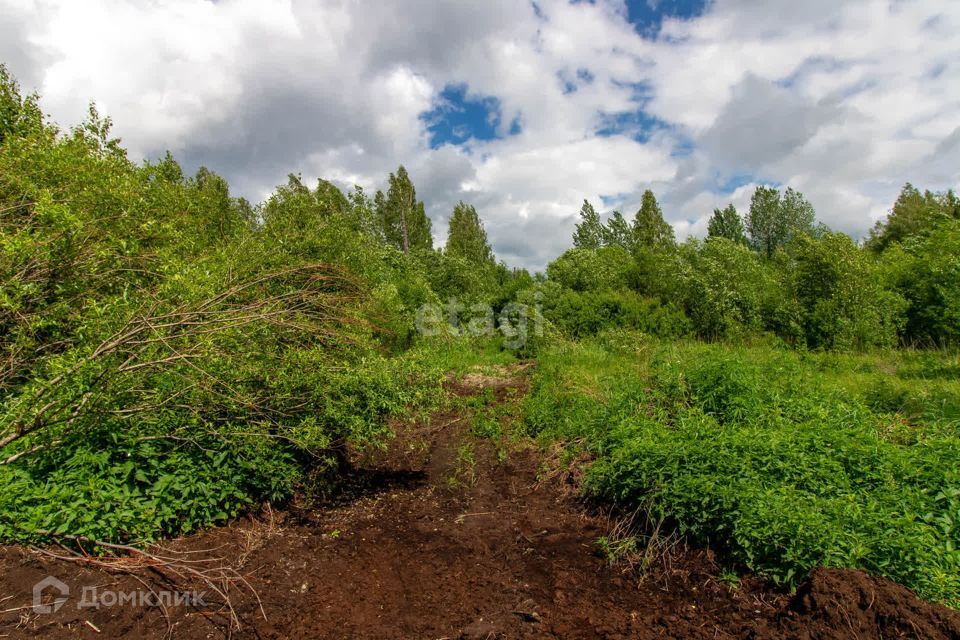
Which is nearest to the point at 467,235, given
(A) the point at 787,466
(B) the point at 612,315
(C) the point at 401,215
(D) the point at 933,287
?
(C) the point at 401,215

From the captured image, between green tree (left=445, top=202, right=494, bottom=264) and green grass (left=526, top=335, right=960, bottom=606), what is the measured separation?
89.0 feet

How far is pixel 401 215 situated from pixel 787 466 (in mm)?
31231

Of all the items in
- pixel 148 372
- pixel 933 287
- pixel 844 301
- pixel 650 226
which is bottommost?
pixel 148 372

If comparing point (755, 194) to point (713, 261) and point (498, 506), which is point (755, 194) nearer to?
point (713, 261)

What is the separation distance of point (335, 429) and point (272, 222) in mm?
3580

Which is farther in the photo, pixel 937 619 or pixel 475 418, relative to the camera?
pixel 475 418

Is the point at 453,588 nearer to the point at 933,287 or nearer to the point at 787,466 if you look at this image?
the point at 787,466

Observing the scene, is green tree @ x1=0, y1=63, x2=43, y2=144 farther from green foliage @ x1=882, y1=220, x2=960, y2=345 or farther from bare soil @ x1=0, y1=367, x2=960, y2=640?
green foliage @ x1=882, y1=220, x2=960, y2=345

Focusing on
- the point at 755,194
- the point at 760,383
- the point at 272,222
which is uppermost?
the point at 755,194

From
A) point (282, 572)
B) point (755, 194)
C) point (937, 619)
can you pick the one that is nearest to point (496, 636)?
point (282, 572)

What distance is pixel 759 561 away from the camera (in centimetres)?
362

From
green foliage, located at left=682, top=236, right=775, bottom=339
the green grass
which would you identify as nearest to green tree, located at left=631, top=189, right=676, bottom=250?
green foliage, located at left=682, top=236, right=775, bottom=339

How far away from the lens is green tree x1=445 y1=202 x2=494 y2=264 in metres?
33.8

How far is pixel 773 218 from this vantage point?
1432 inches
